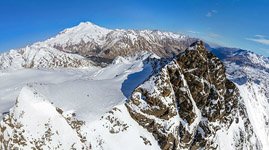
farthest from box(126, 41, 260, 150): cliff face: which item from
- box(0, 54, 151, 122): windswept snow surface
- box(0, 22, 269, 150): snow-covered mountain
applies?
box(0, 54, 151, 122): windswept snow surface

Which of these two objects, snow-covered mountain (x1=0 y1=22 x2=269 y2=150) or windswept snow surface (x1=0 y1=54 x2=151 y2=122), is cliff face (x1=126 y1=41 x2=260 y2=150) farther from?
windswept snow surface (x1=0 y1=54 x2=151 y2=122)

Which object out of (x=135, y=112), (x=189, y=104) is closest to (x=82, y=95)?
(x=135, y=112)

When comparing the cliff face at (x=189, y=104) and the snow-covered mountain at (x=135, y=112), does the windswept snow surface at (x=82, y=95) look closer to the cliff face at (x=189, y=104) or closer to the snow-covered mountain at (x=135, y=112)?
the snow-covered mountain at (x=135, y=112)

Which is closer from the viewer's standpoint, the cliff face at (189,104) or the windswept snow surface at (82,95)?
the windswept snow surface at (82,95)

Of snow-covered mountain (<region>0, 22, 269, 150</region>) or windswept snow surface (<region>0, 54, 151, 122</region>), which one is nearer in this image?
snow-covered mountain (<region>0, 22, 269, 150</region>)

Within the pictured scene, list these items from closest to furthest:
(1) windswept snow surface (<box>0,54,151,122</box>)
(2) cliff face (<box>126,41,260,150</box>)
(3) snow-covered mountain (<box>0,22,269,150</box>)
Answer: (3) snow-covered mountain (<box>0,22,269,150</box>) < (1) windswept snow surface (<box>0,54,151,122</box>) < (2) cliff face (<box>126,41,260,150</box>)

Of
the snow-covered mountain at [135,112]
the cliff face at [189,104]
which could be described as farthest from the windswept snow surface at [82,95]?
the cliff face at [189,104]

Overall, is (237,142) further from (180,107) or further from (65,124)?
(65,124)

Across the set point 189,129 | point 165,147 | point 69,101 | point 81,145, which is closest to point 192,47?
point 189,129
